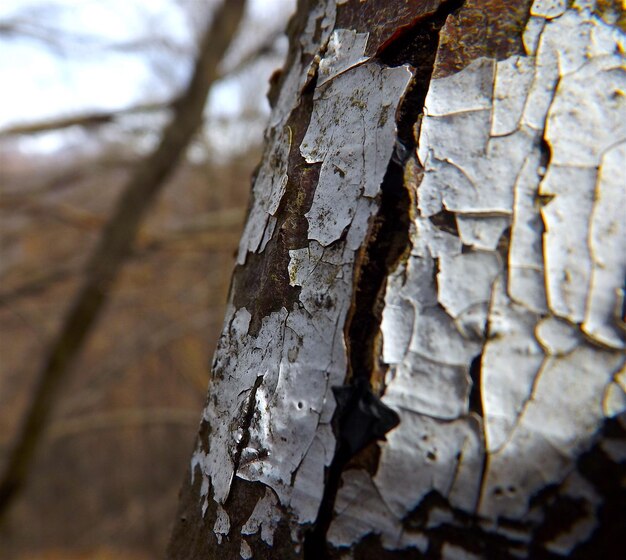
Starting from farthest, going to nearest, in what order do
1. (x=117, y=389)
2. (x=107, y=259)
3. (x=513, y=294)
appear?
(x=117, y=389), (x=107, y=259), (x=513, y=294)

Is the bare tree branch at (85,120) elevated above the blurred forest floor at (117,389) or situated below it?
above

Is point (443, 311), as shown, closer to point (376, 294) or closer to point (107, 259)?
point (376, 294)

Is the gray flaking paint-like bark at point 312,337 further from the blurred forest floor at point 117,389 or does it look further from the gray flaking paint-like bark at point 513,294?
the blurred forest floor at point 117,389

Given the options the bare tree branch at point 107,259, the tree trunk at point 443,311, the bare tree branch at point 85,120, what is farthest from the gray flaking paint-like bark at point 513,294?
the bare tree branch at point 85,120

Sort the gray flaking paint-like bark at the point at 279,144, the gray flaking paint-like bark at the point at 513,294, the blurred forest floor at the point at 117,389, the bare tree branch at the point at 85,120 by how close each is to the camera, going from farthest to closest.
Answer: the blurred forest floor at the point at 117,389
the bare tree branch at the point at 85,120
the gray flaking paint-like bark at the point at 279,144
the gray flaking paint-like bark at the point at 513,294

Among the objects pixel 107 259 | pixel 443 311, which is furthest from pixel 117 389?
pixel 443 311

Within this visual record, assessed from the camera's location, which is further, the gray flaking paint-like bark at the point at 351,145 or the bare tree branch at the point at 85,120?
the bare tree branch at the point at 85,120
